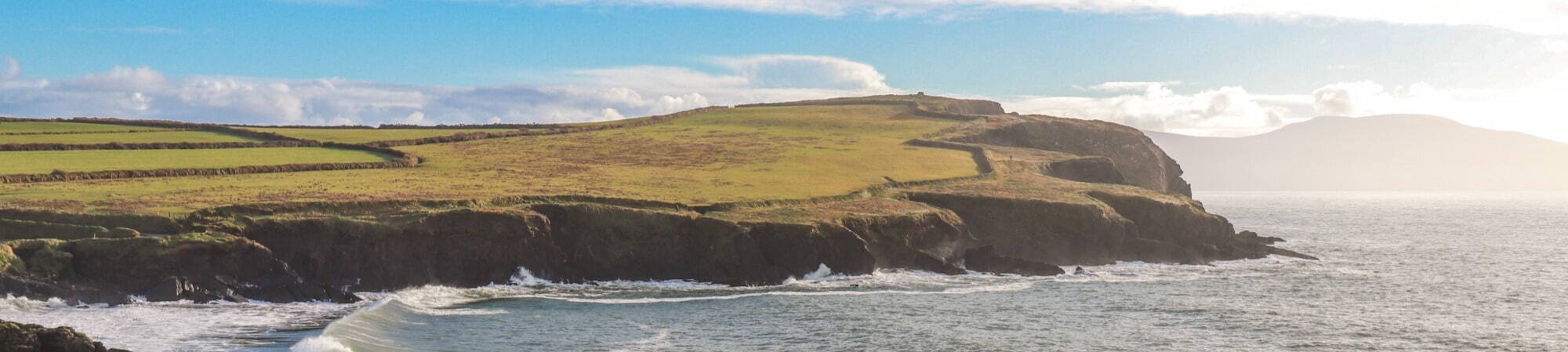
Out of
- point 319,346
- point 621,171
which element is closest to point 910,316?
point 319,346

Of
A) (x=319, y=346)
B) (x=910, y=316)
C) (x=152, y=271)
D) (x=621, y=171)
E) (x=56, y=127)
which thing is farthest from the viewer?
(x=56, y=127)

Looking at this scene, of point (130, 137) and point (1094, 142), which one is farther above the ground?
point (1094, 142)

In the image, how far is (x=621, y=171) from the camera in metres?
93.7

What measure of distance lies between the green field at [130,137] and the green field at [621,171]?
14442 mm

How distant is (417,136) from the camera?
119500mm

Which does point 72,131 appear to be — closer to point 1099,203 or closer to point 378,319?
point 378,319

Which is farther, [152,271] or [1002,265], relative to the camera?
[1002,265]

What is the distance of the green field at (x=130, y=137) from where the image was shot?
98000 mm

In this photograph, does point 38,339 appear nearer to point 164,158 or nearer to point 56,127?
point 164,158

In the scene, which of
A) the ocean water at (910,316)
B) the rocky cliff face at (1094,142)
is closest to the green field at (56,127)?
the ocean water at (910,316)

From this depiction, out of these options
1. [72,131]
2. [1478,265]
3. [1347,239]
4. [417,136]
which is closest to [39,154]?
[72,131]

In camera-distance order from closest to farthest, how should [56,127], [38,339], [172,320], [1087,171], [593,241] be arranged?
[38,339]
[172,320]
[593,241]
[56,127]
[1087,171]

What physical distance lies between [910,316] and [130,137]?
74325 millimetres

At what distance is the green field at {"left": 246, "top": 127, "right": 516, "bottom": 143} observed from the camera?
4515 inches
